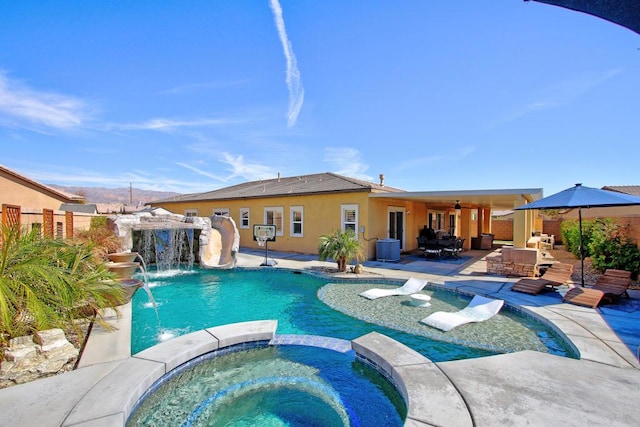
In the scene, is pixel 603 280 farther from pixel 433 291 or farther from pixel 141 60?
pixel 141 60

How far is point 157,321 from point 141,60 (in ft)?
28.7

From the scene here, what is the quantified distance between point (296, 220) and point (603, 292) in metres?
12.1

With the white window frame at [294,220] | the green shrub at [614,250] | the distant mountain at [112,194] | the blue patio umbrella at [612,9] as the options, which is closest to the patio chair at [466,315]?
the blue patio umbrella at [612,9]

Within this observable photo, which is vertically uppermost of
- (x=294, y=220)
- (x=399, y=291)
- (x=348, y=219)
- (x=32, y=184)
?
(x=32, y=184)

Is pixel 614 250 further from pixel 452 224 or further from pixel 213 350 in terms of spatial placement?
pixel 452 224

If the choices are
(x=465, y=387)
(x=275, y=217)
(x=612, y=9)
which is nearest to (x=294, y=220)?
(x=275, y=217)

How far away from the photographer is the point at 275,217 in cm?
1681

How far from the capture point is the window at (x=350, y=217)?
13406mm

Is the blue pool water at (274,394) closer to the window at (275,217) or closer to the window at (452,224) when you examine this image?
the window at (275,217)

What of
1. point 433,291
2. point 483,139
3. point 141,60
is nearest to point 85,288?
point 433,291

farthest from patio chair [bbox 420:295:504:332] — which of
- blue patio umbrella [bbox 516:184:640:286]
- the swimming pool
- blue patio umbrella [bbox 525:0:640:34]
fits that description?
blue patio umbrella [bbox 525:0:640:34]

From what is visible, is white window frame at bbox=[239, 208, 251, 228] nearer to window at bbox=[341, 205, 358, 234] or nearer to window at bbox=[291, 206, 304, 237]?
window at bbox=[291, 206, 304, 237]

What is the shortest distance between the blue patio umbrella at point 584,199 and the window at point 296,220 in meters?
9.89

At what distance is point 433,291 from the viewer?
335 inches
